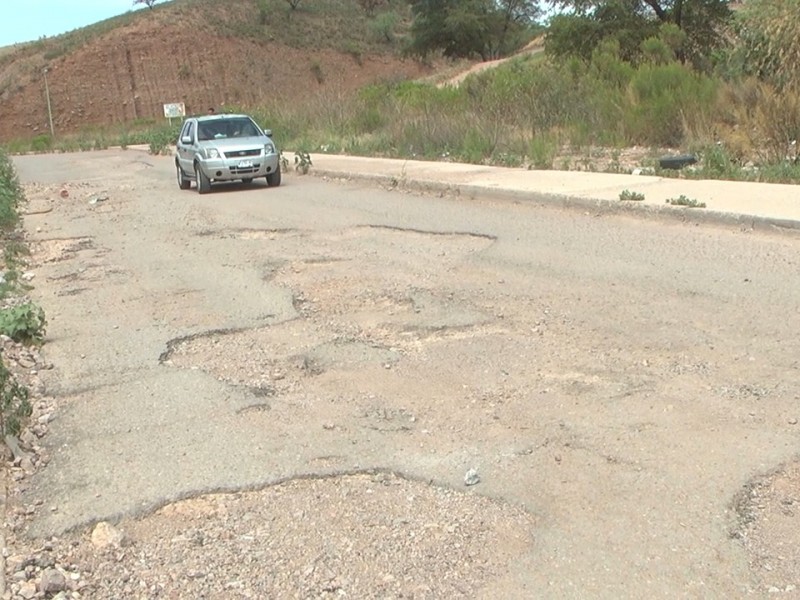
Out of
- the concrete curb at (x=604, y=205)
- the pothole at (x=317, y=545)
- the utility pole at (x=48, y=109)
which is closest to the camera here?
the pothole at (x=317, y=545)

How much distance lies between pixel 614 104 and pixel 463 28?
47.8m

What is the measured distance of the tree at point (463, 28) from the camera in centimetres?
6475

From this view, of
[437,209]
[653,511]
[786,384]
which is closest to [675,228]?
[437,209]

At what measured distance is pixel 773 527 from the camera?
3695 mm

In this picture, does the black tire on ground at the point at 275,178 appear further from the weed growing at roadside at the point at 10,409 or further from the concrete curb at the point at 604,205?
the weed growing at roadside at the point at 10,409

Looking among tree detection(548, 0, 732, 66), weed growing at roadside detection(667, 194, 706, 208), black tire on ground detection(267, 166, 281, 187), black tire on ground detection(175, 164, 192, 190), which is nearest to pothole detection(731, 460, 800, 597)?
weed growing at roadside detection(667, 194, 706, 208)

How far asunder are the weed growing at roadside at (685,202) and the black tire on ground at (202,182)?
32.7ft

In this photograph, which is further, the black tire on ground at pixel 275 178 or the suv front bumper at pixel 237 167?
the black tire on ground at pixel 275 178

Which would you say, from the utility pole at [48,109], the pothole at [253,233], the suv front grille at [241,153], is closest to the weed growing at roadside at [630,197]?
the pothole at [253,233]

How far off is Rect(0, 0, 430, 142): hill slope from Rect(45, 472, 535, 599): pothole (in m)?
68.7

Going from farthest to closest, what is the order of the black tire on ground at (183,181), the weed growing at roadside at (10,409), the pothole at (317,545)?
the black tire on ground at (183,181), the weed growing at roadside at (10,409), the pothole at (317,545)

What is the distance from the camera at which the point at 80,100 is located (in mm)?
74375

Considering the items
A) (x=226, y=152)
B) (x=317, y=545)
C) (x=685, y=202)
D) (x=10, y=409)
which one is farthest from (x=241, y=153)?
(x=317, y=545)

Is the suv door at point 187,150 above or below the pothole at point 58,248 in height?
above
